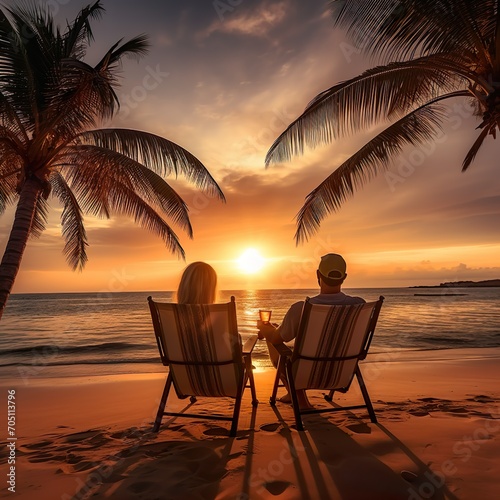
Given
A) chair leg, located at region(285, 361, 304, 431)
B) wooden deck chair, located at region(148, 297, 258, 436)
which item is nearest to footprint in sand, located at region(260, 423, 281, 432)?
chair leg, located at region(285, 361, 304, 431)

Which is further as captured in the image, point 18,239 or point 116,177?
point 116,177

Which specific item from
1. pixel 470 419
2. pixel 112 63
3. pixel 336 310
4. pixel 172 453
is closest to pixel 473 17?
pixel 336 310

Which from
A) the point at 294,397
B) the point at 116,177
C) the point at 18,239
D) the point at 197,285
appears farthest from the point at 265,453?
the point at 116,177

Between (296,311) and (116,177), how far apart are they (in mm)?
5893

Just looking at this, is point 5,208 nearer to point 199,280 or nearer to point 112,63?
point 112,63

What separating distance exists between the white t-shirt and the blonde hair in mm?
669

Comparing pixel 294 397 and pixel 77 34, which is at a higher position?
pixel 77 34

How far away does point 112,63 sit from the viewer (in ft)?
23.2

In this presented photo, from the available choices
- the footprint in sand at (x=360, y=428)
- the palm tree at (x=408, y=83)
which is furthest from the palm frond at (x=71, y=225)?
the footprint in sand at (x=360, y=428)

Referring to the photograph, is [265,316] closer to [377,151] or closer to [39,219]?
[377,151]

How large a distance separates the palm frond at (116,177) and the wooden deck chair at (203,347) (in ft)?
14.7

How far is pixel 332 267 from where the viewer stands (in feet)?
11.9

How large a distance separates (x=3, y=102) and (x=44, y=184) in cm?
135

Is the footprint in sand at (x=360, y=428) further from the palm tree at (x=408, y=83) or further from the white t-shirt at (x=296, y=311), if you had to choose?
the palm tree at (x=408, y=83)
